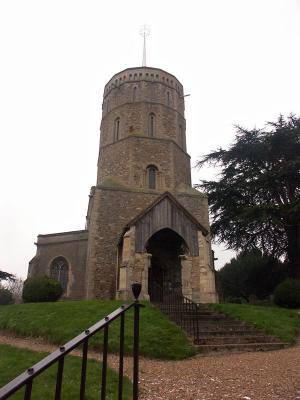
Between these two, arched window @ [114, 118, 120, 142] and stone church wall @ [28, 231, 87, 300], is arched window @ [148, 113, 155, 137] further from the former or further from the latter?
stone church wall @ [28, 231, 87, 300]

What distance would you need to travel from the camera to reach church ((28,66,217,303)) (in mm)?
17109

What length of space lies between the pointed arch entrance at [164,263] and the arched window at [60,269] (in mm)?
6522

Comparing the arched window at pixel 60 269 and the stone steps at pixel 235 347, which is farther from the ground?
the arched window at pixel 60 269

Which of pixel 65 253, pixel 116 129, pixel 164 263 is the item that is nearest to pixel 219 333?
pixel 164 263

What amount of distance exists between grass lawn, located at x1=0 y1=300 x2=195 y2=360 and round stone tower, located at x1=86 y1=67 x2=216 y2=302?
326 cm

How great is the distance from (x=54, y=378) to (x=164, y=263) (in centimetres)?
1366

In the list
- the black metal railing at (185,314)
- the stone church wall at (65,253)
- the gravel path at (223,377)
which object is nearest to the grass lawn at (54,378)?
the gravel path at (223,377)

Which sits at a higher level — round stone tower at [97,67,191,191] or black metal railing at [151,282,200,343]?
round stone tower at [97,67,191,191]

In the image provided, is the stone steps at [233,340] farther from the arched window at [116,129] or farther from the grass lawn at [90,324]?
the arched window at [116,129]

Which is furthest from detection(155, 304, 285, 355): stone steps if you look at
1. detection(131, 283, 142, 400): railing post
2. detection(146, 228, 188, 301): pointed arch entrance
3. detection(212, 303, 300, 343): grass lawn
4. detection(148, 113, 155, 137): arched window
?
detection(148, 113, 155, 137): arched window

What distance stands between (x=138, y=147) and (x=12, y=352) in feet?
58.3

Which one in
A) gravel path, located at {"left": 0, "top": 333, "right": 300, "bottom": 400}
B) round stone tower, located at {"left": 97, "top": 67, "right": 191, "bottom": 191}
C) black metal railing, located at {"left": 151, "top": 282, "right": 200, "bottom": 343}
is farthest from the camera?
round stone tower, located at {"left": 97, "top": 67, "right": 191, "bottom": 191}

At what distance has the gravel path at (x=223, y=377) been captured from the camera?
5363 millimetres

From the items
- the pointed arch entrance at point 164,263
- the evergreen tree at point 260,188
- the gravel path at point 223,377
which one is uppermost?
the evergreen tree at point 260,188
